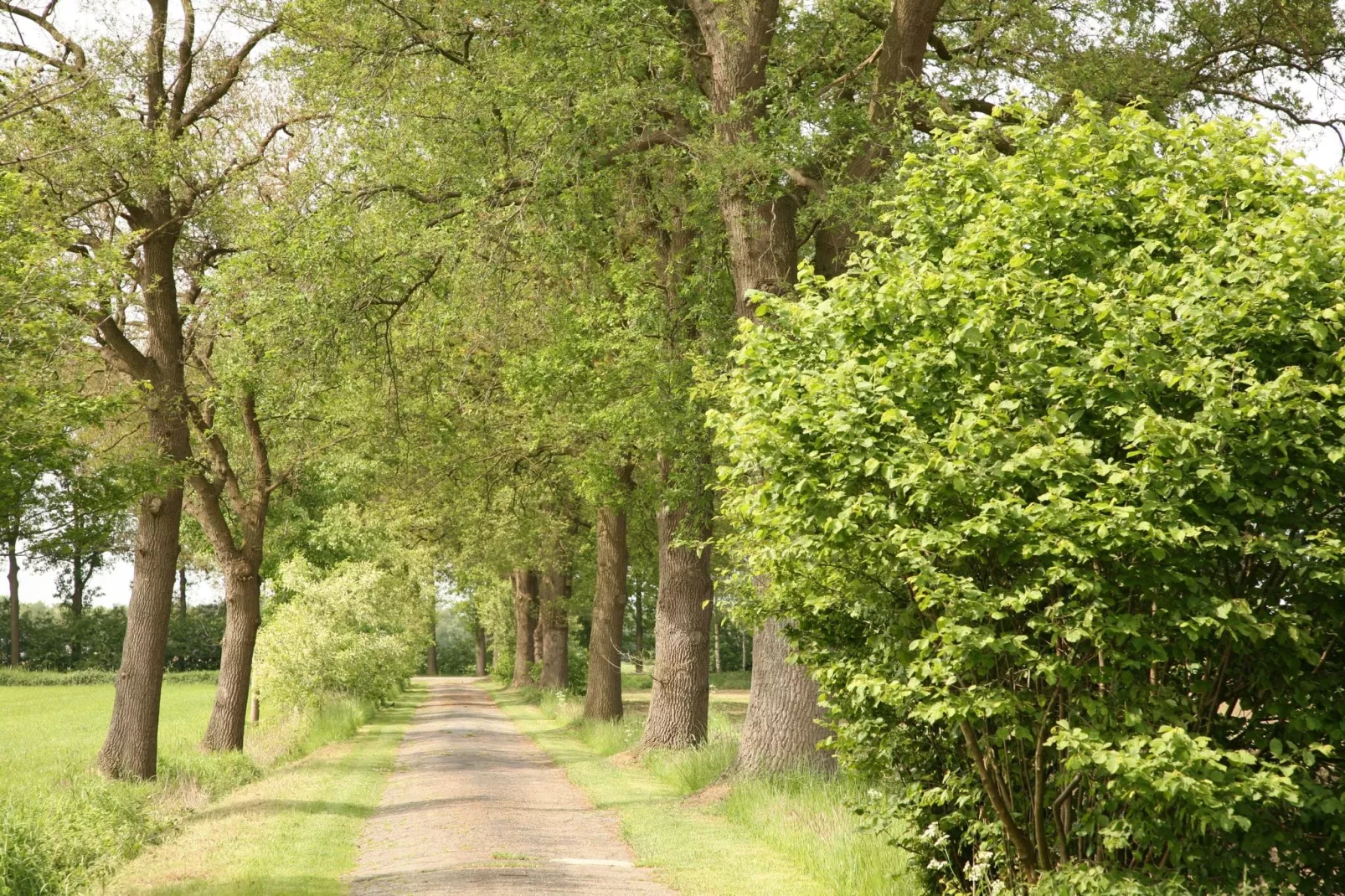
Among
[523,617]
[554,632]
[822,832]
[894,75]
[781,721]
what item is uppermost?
[894,75]

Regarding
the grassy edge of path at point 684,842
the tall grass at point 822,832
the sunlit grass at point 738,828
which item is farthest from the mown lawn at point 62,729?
the tall grass at point 822,832

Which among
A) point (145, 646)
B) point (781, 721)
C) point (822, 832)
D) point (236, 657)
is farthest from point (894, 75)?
point (236, 657)

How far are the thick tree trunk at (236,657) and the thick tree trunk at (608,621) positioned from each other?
7108 millimetres

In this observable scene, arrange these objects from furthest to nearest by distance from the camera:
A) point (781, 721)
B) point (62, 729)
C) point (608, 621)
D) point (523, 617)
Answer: point (523, 617) → point (62, 729) → point (608, 621) → point (781, 721)

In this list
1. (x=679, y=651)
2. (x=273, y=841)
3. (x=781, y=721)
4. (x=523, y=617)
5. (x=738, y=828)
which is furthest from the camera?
(x=523, y=617)

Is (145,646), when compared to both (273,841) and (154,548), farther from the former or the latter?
(273,841)

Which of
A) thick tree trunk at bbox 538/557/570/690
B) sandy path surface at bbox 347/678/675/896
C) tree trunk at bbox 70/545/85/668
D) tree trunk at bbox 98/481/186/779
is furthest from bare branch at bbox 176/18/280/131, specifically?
tree trunk at bbox 70/545/85/668

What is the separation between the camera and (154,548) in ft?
54.7

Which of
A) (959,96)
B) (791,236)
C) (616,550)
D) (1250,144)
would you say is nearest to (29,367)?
(791,236)

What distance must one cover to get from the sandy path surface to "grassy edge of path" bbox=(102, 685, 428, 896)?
29 centimetres

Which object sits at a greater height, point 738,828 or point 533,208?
point 533,208

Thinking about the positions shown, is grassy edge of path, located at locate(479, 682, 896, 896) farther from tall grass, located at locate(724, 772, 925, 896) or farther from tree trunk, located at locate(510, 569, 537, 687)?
tree trunk, located at locate(510, 569, 537, 687)

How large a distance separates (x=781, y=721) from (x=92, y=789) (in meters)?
7.80

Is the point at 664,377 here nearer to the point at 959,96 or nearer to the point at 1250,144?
the point at 959,96
